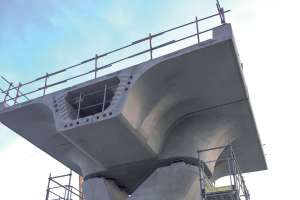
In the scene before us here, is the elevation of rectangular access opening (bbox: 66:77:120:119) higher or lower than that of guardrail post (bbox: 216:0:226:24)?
lower

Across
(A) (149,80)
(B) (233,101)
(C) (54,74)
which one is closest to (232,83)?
(B) (233,101)

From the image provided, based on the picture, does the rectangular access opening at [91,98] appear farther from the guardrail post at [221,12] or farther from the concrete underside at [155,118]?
the guardrail post at [221,12]

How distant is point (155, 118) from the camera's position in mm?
13320

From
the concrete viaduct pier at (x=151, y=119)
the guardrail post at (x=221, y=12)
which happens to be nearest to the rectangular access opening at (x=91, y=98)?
the concrete viaduct pier at (x=151, y=119)

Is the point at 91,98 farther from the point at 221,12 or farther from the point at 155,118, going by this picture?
the point at 221,12

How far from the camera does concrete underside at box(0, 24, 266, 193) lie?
11946 millimetres

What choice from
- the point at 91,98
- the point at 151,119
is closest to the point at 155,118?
the point at 151,119

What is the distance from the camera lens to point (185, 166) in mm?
12750

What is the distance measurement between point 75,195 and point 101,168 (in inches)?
83.9

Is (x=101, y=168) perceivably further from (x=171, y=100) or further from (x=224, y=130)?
(x=224, y=130)

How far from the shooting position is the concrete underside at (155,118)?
1195cm

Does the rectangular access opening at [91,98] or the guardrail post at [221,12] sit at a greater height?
the guardrail post at [221,12]

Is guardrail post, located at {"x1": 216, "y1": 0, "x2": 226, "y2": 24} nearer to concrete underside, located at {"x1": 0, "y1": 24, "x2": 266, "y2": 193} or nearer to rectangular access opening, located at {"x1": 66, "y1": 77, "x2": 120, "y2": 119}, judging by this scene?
concrete underside, located at {"x1": 0, "y1": 24, "x2": 266, "y2": 193}

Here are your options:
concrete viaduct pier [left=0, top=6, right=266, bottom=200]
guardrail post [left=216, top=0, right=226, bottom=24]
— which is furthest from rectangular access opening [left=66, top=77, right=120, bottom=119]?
guardrail post [left=216, top=0, right=226, bottom=24]
